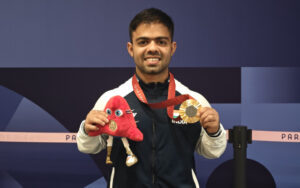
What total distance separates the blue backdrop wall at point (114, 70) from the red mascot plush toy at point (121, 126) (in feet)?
2.98

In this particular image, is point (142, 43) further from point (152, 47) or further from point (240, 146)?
point (240, 146)

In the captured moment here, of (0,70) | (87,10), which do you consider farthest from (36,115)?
(87,10)

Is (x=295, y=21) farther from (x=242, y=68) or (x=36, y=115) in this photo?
(x=36, y=115)

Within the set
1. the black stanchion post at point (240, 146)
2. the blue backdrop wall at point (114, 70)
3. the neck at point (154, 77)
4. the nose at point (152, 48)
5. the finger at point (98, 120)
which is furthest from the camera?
the blue backdrop wall at point (114, 70)

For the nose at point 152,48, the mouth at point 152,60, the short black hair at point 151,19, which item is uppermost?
the short black hair at point 151,19

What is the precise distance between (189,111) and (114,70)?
1047mm

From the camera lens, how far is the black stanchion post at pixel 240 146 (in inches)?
66.1

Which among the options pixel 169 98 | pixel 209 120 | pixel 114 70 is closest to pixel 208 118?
pixel 209 120

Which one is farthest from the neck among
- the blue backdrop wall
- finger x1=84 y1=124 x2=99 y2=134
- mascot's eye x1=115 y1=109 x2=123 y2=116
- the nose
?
the blue backdrop wall

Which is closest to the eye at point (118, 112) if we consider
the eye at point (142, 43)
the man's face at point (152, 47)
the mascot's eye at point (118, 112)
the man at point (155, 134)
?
the mascot's eye at point (118, 112)

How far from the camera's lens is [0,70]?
2.38 metres

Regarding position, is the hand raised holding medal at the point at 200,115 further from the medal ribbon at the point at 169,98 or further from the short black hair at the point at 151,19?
the short black hair at the point at 151,19

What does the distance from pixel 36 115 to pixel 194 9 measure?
148 centimetres

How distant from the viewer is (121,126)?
4.47 feet
